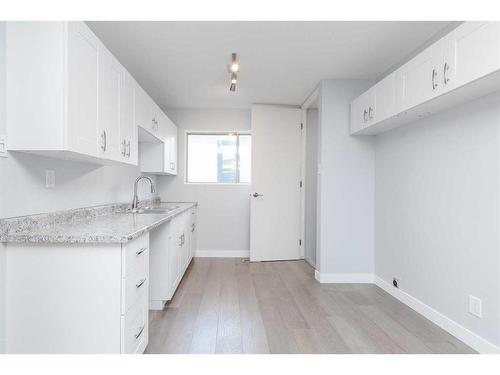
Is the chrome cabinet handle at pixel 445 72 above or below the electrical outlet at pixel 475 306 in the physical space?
above

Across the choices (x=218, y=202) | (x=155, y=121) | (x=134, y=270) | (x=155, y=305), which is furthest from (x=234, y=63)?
(x=218, y=202)

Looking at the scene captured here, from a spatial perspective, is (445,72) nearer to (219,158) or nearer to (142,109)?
(142,109)

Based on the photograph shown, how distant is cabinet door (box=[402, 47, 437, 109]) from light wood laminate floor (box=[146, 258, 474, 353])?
1698 millimetres

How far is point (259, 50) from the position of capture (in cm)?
280

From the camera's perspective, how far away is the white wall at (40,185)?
1.63 m

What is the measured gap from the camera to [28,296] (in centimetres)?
157

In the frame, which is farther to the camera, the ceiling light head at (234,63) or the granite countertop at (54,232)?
the ceiling light head at (234,63)

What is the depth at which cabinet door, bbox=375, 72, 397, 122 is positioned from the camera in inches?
103

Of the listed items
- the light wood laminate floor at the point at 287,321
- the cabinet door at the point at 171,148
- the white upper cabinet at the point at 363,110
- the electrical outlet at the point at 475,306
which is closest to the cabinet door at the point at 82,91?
the light wood laminate floor at the point at 287,321

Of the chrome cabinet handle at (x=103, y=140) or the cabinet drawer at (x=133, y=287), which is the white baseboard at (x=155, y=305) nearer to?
the cabinet drawer at (x=133, y=287)

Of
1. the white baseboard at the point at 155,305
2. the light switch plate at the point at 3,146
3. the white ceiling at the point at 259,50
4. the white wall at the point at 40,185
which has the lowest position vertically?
the white baseboard at the point at 155,305

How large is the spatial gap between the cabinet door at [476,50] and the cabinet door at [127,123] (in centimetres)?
227
